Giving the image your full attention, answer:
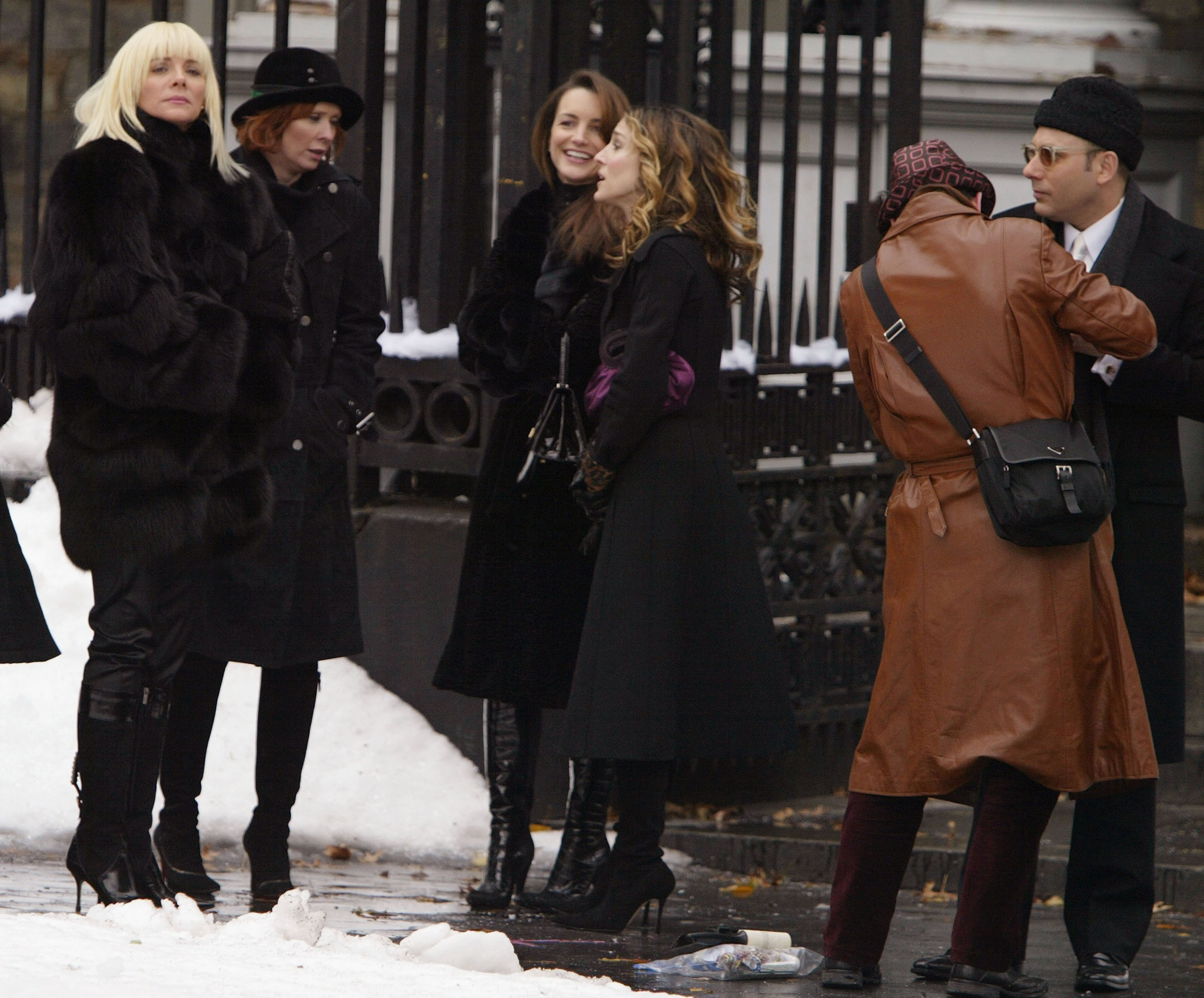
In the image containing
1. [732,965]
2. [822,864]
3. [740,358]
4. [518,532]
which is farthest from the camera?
[740,358]

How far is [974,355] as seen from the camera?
14.9ft

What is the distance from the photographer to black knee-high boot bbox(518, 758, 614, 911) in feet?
18.2

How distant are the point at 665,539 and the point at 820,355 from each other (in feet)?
6.66

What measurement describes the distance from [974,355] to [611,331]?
1126 millimetres

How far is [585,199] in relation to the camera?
565 cm

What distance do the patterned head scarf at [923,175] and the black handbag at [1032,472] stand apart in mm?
281

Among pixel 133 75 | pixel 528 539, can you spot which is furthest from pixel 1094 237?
pixel 133 75

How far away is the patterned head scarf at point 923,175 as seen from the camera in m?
4.68

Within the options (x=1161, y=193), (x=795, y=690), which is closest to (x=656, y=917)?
(x=795, y=690)

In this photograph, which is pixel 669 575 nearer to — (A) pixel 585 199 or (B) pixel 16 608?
(A) pixel 585 199

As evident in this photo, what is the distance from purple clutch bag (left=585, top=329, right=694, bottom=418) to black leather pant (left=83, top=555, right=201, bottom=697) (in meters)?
1.11

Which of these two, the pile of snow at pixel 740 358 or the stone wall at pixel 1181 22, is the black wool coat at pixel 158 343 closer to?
the pile of snow at pixel 740 358

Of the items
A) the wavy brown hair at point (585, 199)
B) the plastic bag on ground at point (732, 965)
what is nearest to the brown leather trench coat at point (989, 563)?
the plastic bag on ground at point (732, 965)

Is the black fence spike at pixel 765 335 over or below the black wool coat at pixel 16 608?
over
